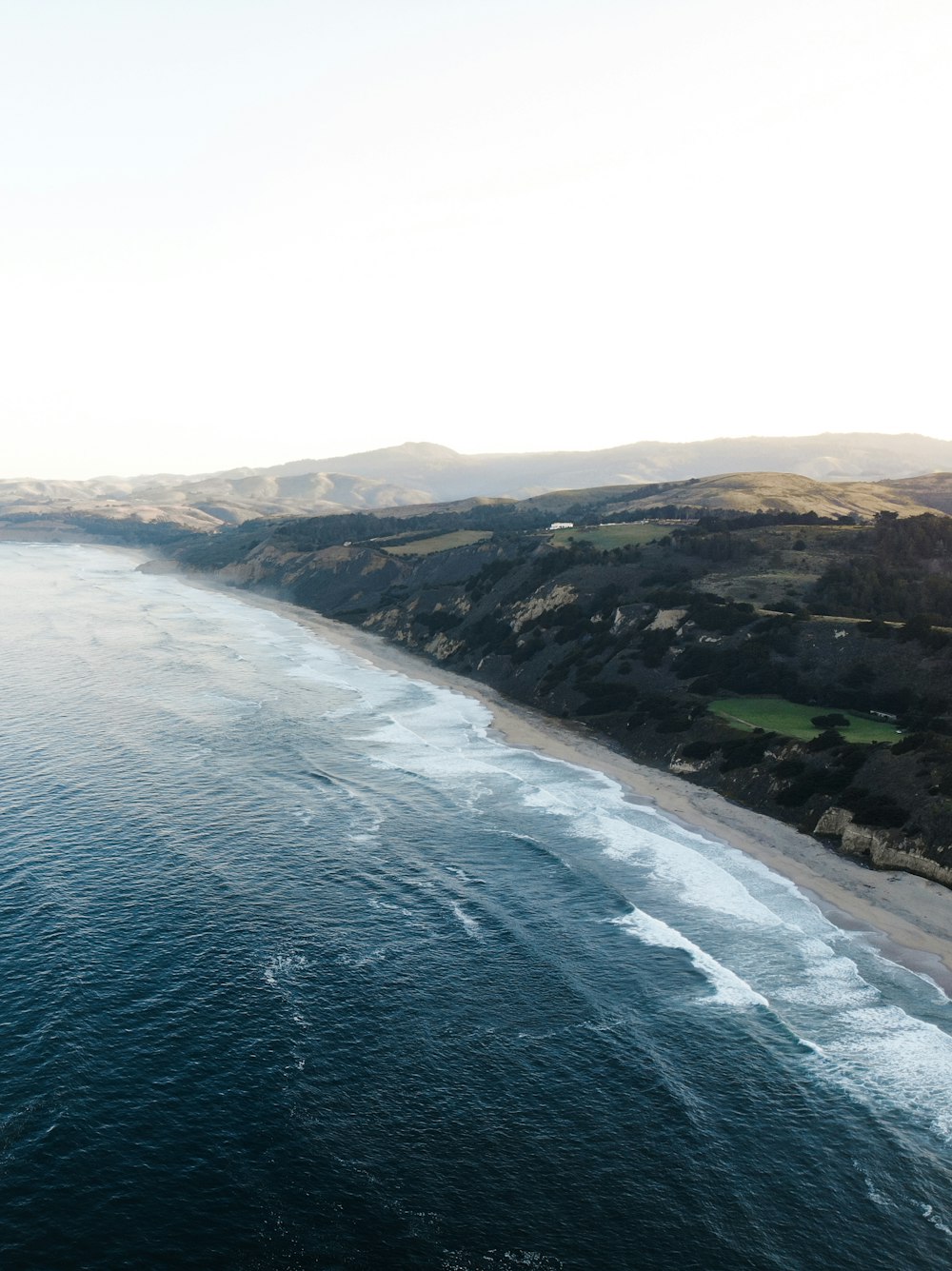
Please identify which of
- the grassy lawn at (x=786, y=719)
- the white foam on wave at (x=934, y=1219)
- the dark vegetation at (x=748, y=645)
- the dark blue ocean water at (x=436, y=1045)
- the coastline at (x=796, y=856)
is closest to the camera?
the dark blue ocean water at (x=436, y=1045)

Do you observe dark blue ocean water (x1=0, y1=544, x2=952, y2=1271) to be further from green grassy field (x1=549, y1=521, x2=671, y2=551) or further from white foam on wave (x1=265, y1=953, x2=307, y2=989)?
green grassy field (x1=549, y1=521, x2=671, y2=551)

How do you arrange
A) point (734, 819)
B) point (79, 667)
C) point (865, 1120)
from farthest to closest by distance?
1. point (79, 667)
2. point (734, 819)
3. point (865, 1120)

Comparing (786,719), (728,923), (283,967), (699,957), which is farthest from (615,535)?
(283,967)

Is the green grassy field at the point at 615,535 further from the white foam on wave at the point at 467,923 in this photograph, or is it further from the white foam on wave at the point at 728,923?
the white foam on wave at the point at 467,923

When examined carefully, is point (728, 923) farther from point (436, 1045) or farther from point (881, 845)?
point (436, 1045)

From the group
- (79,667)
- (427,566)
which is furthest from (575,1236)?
(427,566)

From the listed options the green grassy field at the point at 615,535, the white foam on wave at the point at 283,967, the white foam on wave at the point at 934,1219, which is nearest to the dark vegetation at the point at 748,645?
the green grassy field at the point at 615,535

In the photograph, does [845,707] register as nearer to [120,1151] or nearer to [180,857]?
[180,857]
